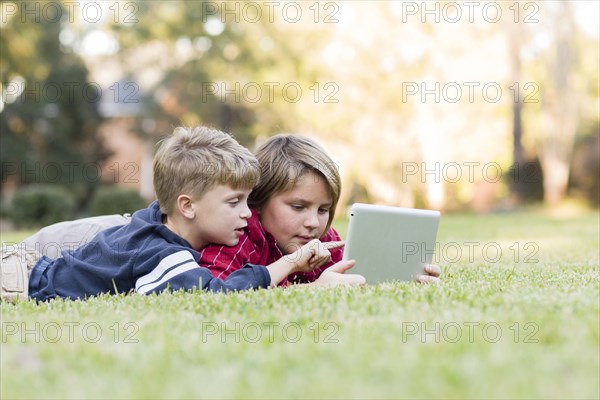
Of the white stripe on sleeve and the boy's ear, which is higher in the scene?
the boy's ear

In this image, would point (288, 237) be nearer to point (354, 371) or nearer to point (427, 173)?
point (354, 371)

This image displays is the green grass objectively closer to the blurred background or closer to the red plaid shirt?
the red plaid shirt

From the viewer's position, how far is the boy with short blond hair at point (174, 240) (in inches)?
154

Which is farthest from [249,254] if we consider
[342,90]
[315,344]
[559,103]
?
[342,90]

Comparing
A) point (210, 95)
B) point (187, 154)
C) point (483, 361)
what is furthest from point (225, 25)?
point (483, 361)

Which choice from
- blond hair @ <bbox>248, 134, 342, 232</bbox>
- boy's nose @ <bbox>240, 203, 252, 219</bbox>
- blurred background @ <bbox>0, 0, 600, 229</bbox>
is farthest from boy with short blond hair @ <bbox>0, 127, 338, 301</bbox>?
blurred background @ <bbox>0, 0, 600, 229</bbox>

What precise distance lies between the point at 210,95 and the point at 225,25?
3.19 meters

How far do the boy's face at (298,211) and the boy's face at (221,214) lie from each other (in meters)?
0.31

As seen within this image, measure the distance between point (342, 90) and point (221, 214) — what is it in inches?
967

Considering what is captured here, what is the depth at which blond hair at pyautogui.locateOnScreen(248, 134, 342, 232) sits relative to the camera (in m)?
4.46

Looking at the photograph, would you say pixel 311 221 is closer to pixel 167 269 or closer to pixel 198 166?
pixel 198 166

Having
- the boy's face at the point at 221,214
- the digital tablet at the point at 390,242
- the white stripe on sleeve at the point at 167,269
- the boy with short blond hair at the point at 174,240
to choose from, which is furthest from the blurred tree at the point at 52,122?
the digital tablet at the point at 390,242

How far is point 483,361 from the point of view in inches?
84.9

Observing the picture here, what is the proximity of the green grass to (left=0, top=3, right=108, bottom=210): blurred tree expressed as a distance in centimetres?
2694
